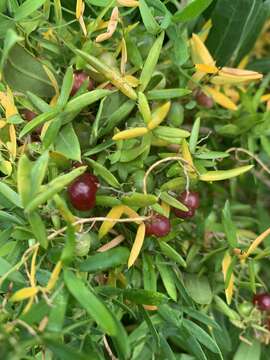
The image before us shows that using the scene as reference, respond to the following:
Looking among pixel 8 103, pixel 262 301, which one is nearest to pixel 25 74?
pixel 8 103

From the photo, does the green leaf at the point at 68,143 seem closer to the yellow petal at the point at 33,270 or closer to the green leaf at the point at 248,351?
the yellow petal at the point at 33,270

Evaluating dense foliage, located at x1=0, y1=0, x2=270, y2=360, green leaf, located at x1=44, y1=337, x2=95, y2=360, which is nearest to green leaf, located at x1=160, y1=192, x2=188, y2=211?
dense foliage, located at x1=0, y1=0, x2=270, y2=360

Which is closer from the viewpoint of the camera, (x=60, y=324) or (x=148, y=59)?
(x=60, y=324)

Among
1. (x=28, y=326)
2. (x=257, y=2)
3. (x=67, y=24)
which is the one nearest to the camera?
(x=28, y=326)

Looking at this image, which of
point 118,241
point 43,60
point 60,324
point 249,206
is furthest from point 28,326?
point 249,206

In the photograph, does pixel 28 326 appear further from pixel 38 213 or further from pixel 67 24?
pixel 67 24

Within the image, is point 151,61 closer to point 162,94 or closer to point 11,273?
point 162,94

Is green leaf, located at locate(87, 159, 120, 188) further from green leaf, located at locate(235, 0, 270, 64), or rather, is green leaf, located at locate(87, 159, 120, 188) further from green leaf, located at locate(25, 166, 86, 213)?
green leaf, located at locate(235, 0, 270, 64)

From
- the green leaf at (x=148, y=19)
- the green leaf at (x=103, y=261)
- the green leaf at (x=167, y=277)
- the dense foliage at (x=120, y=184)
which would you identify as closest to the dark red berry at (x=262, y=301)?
the dense foliage at (x=120, y=184)
